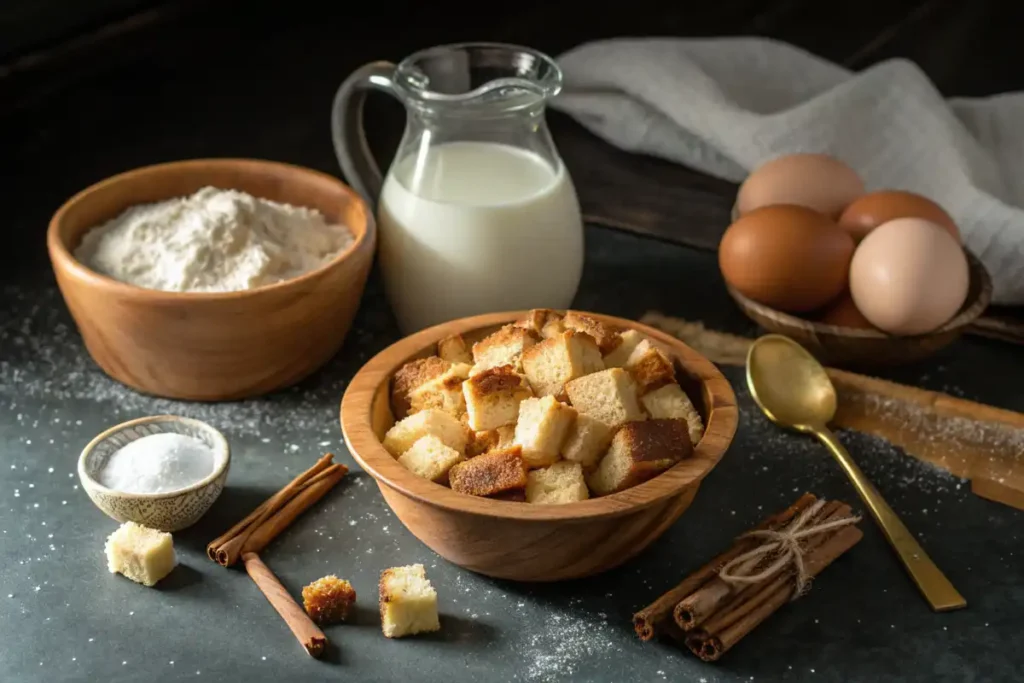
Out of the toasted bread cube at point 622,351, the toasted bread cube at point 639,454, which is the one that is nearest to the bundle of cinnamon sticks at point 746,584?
the toasted bread cube at point 639,454

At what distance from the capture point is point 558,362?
48.6 inches

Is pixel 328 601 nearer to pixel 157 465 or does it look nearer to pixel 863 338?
pixel 157 465

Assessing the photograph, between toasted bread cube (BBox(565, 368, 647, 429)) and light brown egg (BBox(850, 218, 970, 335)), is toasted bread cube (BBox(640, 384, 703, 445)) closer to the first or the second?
toasted bread cube (BBox(565, 368, 647, 429))

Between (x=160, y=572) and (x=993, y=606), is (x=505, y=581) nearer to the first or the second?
(x=160, y=572)

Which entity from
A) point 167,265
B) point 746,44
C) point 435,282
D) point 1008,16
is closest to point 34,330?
point 167,265

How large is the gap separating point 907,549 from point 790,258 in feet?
1.47

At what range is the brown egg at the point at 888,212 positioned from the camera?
161 centimetres

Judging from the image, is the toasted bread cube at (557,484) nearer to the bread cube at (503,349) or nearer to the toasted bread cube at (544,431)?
the toasted bread cube at (544,431)

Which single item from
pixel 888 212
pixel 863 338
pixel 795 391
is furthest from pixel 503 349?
pixel 888 212

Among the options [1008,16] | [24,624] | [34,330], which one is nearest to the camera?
[24,624]

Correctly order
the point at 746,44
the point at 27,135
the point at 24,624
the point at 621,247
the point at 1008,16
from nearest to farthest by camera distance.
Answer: the point at 24,624
the point at 621,247
the point at 27,135
the point at 746,44
the point at 1008,16

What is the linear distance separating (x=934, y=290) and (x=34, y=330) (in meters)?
1.22

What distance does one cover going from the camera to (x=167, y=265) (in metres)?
1.47

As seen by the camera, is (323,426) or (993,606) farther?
(323,426)
